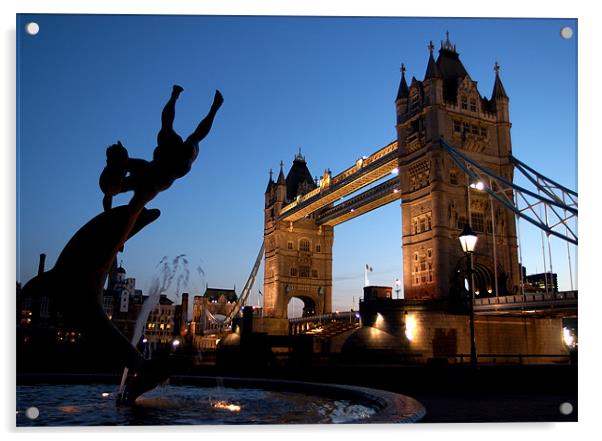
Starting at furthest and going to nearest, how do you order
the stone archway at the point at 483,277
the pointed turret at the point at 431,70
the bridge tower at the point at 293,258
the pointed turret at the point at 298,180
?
1. the pointed turret at the point at 298,180
2. the bridge tower at the point at 293,258
3. the pointed turret at the point at 431,70
4. the stone archway at the point at 483,277

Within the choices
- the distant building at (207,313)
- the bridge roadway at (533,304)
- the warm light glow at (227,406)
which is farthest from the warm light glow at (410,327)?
the distant building at (207,313)

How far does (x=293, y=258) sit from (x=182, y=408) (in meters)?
56.3

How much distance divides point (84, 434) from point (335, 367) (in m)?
7.45

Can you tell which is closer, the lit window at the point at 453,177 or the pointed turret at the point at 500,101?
the lit window at the point at 453,177

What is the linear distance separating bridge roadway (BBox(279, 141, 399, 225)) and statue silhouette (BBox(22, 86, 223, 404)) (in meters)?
35.5

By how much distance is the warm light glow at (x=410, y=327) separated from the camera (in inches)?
1307

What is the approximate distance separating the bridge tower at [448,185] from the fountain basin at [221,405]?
25990mm

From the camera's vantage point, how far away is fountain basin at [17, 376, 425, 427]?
848 cm

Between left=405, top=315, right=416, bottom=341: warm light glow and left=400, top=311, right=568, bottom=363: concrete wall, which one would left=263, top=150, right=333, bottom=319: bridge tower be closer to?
left=405, top=315, right=416, bottom=341: warm light glow

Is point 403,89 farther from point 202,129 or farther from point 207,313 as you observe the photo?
point 207,313

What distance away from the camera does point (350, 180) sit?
1944 inches

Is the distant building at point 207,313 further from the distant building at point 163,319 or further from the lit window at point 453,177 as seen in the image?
the lit window at point 453,177
